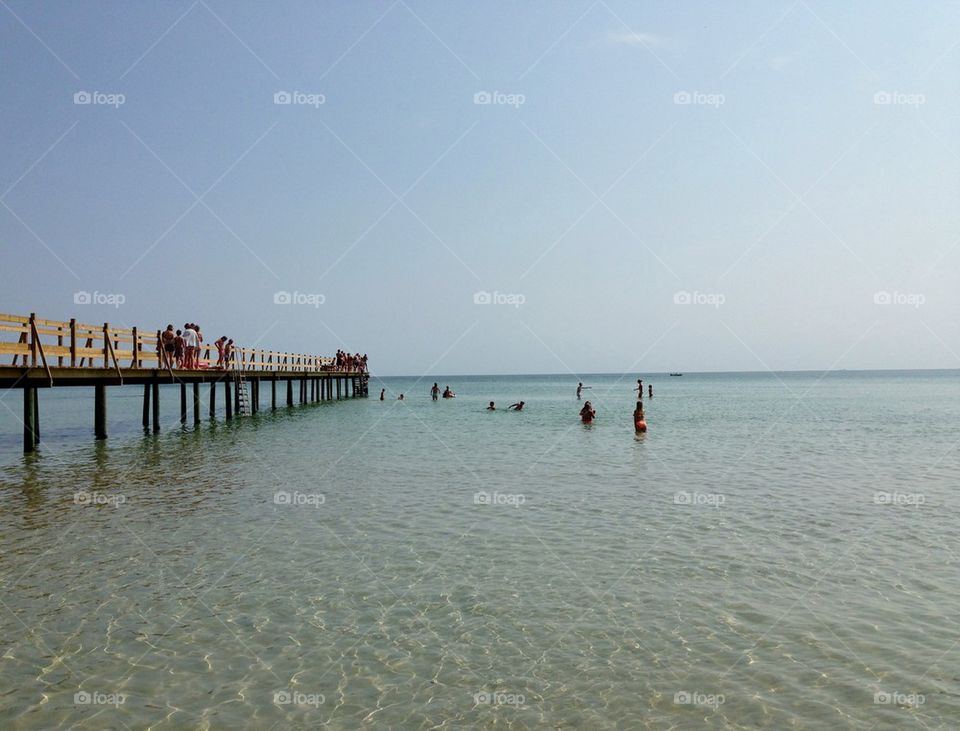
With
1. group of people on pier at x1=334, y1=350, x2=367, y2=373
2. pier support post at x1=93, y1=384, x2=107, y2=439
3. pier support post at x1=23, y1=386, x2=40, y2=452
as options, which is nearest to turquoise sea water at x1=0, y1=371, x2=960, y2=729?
pier support post at x1=23, y1=386, x2=40, y2=452

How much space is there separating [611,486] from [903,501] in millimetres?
5701

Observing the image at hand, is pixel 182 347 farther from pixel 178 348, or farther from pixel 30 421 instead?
pixel 30 421

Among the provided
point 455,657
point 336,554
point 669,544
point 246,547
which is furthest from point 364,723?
point 669,544

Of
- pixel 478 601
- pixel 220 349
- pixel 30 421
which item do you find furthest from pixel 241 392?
pixel 478 601

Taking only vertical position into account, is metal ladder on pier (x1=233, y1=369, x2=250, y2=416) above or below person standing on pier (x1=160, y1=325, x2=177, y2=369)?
below

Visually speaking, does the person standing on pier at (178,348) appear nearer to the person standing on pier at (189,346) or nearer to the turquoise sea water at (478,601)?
the person standing on pier at (189,346)

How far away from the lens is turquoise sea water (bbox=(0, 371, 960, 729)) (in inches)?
213

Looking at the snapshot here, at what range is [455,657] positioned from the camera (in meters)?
6.23

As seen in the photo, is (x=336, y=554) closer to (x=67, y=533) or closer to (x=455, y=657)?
(x=455, y=657)

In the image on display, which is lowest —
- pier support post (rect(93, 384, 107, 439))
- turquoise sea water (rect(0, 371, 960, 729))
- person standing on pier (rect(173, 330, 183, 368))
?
turquoise sea water (rect(0, 371, 960, 729))

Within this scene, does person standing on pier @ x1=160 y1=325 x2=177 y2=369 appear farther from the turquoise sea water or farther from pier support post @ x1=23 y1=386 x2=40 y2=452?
the turquoise sea water

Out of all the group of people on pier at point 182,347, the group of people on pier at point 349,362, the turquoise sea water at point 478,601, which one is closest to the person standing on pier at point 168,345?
the group of people on pier at point 182,347

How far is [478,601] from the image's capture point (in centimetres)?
767

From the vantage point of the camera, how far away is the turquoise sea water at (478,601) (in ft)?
17.8
